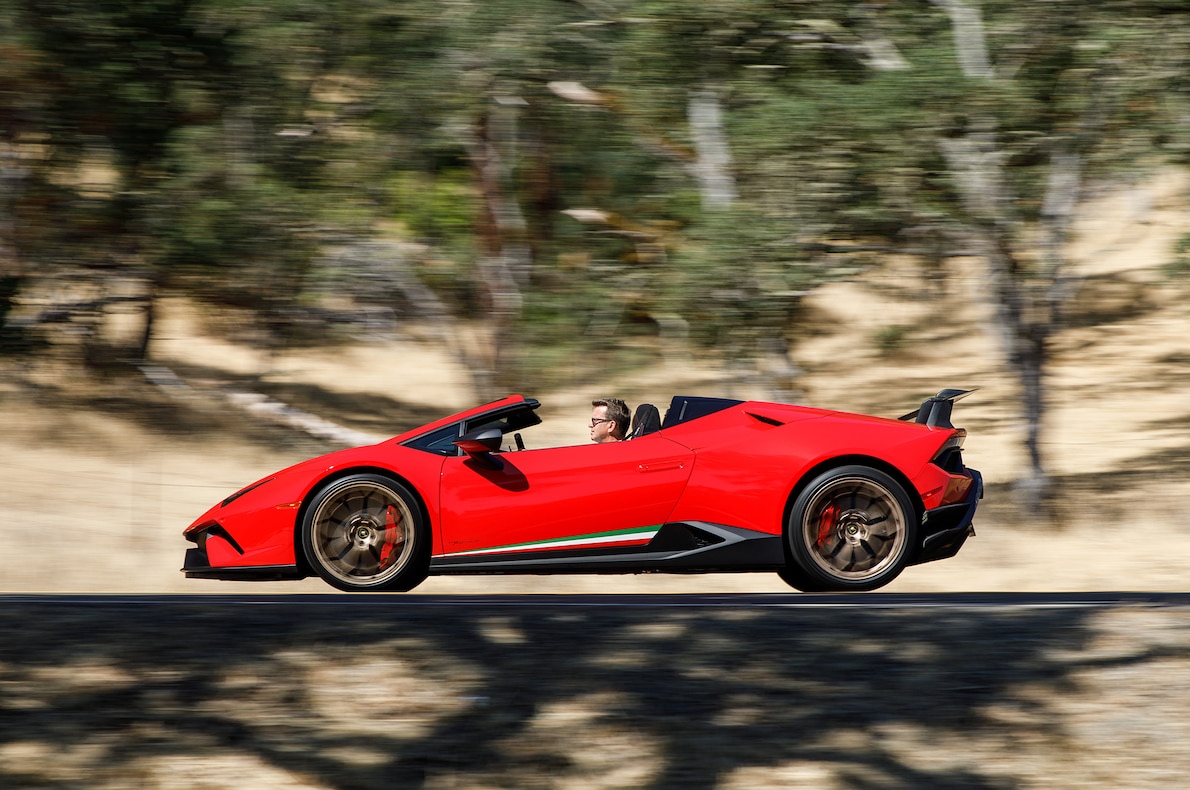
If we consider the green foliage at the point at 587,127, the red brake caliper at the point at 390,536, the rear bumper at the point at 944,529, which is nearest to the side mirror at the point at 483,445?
the red brake caliper at the point at 390,536

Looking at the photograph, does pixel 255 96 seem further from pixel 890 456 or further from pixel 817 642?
pixel 817 642

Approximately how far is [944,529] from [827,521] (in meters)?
0.63

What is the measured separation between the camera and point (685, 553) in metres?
6.85

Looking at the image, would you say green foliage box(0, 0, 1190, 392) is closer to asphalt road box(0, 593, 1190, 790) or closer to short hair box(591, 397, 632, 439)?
short hair box(591, 397, 632, 439)

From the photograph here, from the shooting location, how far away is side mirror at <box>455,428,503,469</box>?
6871 millimetres

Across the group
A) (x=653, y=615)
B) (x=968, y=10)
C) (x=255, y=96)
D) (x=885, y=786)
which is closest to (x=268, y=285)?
(x=255, y=96)

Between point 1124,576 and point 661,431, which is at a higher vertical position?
point 661,431

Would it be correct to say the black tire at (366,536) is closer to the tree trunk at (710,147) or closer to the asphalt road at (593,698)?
the asphalt road at (593,698)

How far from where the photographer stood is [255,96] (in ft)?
48.1

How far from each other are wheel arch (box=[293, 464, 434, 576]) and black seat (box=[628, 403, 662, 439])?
1.18 m

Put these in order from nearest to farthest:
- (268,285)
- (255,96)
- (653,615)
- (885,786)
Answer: (885,786), (653,615), (255,96), (268,285)

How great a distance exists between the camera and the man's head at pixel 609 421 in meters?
7.35

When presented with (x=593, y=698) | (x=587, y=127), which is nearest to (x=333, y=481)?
(x=593, y=698)

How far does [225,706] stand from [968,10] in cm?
1103
